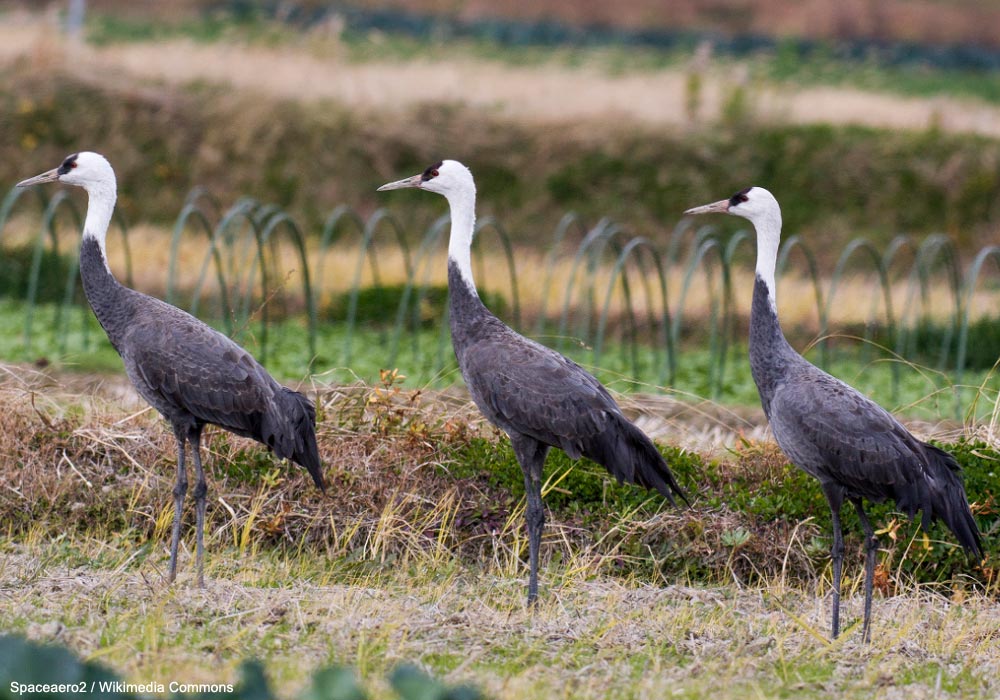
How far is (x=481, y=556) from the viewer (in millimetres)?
7230

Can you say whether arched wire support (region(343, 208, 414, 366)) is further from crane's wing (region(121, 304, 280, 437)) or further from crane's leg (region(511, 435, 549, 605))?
crane's leg (region(511, 435, 549, 605))

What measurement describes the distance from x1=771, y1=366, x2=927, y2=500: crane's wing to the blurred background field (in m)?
0.75

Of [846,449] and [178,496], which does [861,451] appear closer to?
[846,449]

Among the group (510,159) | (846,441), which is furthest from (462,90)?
(846,441)

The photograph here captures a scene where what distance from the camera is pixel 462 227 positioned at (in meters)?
6.86

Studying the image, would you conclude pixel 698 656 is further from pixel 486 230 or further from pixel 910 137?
pixel 910 137

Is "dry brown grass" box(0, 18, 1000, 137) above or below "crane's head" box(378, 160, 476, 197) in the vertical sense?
below

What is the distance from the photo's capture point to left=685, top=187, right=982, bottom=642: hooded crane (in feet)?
19.4

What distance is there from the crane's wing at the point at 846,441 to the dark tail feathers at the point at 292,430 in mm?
2273

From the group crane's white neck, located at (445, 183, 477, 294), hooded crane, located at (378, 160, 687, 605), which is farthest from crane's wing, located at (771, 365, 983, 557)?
crane's white neck, located at (445, 183, 477, 294)

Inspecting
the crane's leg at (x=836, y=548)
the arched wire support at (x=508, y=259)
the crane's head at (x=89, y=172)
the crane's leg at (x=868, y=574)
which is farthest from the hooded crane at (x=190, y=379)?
the arched wire support at (x=508, y=259)

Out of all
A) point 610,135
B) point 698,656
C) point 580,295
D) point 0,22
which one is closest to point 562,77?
point 610,135

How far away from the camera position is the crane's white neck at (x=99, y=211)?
6789 mm

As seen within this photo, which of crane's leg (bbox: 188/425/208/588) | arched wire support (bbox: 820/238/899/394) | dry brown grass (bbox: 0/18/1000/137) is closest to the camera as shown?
crane's leg (bbox: 188/425/208/588)
